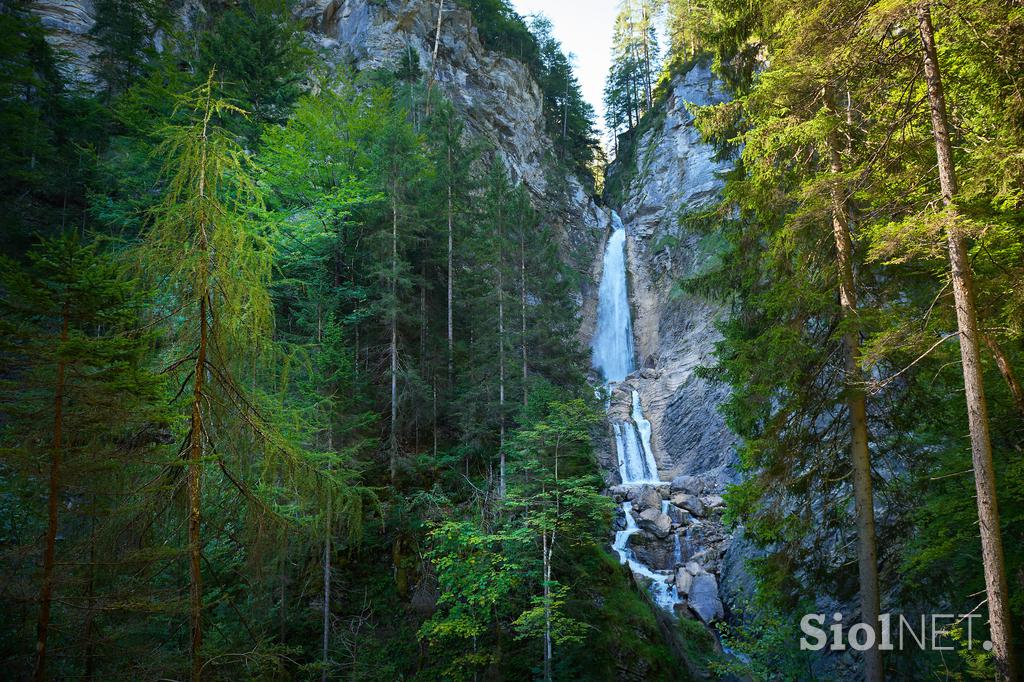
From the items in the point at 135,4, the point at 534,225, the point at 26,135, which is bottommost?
the point at 534,225

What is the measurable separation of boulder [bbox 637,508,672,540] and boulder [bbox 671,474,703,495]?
2.63 metres

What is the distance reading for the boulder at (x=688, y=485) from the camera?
2098cm

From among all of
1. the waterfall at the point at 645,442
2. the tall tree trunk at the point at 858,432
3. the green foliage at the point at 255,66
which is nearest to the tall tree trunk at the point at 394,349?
the green foliage at the point at 255,66

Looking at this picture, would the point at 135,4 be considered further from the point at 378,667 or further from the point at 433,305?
the point at 378,667

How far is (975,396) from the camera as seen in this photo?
5020 mm

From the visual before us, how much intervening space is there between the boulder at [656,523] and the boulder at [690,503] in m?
1.08

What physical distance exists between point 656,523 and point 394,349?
39.4 feet

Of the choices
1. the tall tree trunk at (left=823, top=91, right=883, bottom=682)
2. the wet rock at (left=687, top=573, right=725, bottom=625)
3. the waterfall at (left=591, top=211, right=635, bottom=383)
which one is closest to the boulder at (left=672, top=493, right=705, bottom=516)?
the wet rock at (left=687, top=573, right=725, bottom=625)

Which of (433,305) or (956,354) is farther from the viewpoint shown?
(433,305)

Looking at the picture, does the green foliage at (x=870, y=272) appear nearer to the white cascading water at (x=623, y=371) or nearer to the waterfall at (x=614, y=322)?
the white cascading water at (x=623, y=371)

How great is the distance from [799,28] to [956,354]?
504 centimetres

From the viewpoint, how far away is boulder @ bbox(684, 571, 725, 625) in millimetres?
13422

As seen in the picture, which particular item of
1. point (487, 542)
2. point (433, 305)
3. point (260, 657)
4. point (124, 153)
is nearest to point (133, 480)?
point (260, 657)

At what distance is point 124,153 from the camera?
48.8ft
